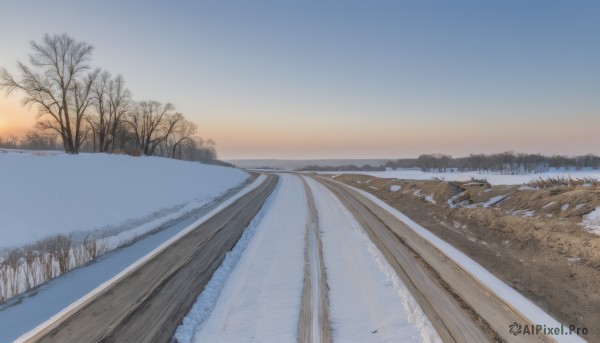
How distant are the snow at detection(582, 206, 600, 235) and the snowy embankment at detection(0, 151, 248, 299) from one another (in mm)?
13406

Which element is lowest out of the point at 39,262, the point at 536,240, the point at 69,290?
the point at 69,290

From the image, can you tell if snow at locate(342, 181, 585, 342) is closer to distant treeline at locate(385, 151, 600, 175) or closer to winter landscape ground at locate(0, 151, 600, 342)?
winter landscape ground at locate(0, 151, 600, 342)

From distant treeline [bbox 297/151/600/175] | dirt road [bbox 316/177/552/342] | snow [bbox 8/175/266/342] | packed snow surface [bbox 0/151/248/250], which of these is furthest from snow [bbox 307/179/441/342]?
distant treeline [bbox 297/151/600/175]

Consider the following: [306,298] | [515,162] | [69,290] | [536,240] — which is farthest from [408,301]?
[515,162]

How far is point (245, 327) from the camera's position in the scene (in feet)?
16.2

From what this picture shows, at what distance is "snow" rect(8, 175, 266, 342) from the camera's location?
525 centimetres

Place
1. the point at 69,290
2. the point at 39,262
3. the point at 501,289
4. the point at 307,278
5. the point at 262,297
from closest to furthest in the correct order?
the point at 262,297
the point at 501,289
the point at 69,290
the point at 307,278
the point at 39,262

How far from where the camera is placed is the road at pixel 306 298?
4773 mm

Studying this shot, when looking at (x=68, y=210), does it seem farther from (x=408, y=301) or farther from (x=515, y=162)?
(x=515, y=162)

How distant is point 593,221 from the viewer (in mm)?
9414

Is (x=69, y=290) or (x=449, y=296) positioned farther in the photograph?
(x=69, y=290)

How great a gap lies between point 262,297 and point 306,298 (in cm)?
79

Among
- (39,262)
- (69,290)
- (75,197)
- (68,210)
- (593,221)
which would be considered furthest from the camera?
(75,197)

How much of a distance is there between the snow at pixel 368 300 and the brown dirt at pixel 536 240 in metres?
2.35
